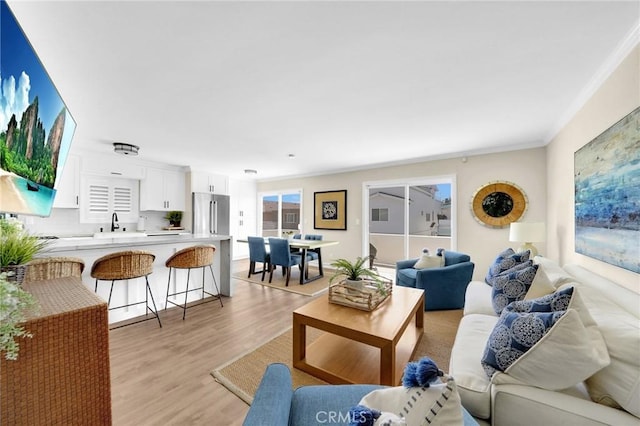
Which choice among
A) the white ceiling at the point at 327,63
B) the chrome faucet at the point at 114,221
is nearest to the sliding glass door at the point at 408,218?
the white ceiling at the point at 327,63

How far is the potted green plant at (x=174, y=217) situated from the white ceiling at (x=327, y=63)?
101 inches

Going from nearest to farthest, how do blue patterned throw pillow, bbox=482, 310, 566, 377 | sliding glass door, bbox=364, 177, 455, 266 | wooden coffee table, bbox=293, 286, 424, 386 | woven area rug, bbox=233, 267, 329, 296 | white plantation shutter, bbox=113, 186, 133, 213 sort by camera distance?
blue patterned throw pillow, bbox=482, 310, 566, 377, wooden coffee table, bbox=293, 286, 424, 386, woven area rug, bbox=233, 267, 329, 296, sliding glass door, bbox=364, 177, 455, 266, white plantation shutter, bbox=113, 186, 133, 213

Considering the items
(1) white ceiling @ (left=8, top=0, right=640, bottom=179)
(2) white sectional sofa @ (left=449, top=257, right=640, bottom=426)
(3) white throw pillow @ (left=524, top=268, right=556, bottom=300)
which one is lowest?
(2) white sectional sofa @ (left=449, top=257, right=640, bottom=426)

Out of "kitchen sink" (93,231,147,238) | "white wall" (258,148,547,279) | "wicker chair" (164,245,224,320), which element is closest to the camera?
"wicker chair" (164,245,224,320)

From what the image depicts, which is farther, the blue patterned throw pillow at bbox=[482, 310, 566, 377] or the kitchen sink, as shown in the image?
the kitchen sink

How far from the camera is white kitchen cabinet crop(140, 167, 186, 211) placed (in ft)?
16.3

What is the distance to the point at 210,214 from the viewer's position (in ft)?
19.4

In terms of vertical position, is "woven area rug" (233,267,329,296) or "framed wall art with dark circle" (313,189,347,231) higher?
"framed wall art with dark circle" (313,189,347,231)

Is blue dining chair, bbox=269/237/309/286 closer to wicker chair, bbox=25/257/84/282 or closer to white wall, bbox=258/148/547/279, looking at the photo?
white wall, bbox=258/148/547/279

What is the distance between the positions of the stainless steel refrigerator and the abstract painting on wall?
6.06m

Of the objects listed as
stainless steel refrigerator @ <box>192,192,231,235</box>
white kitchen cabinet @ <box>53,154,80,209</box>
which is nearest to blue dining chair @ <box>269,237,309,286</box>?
stainless steel refrigerator @ <box>192,192,231,235</box>

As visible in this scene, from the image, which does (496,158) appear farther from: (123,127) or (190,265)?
(123,127)

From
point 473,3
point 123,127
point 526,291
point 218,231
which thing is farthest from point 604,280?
point 218,231

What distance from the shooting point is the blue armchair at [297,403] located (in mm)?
846
